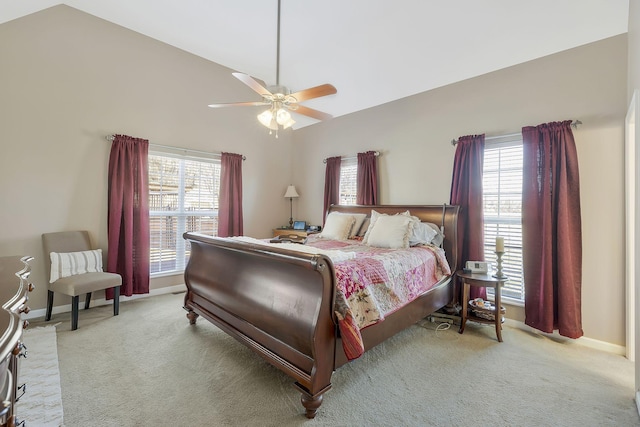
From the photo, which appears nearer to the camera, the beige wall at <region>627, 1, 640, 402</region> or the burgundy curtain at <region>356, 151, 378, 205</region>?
the beige wall at <region>627, 1, 640, 402</region>

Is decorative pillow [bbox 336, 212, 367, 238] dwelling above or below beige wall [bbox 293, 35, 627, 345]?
below

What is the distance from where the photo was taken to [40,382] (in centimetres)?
201

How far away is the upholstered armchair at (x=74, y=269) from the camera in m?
2.92

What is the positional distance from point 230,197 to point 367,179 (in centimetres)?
230

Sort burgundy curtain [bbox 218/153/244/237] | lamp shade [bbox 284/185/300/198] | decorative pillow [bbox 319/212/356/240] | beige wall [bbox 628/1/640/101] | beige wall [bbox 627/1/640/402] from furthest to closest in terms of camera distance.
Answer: lamp shade [bbox 284/185/300/198] → burgundy curtain [bbox 218/153/244/237] → decorative pillow [bbox 319/212/356/240] → beige wall [bbox 628/1/640/101] → beige wall [bbox 627/1/640/402]

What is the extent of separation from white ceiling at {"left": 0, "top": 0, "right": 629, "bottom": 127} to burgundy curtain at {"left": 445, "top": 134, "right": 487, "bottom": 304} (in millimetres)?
912

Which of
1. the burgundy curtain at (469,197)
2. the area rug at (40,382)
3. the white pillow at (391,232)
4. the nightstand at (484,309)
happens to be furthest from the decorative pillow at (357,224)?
the area rug at (40,382)

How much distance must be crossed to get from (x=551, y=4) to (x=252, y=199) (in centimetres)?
454

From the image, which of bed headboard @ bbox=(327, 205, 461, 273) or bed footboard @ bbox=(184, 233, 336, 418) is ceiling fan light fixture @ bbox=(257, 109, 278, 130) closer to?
bed footboard @ bbox=(184, 233, 336, 418)

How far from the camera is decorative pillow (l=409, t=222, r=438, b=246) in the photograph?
322cm

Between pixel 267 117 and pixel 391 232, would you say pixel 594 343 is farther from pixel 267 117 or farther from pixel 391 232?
pixel 267 117

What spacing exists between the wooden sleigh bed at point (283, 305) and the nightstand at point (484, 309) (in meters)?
0.25

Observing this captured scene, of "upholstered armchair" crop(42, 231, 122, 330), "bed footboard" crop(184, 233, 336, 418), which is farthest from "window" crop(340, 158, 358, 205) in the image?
"upholstered armchair" crop(42, 231, 122, 330)

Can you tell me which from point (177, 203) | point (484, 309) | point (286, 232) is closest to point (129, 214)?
point (177, 203)
